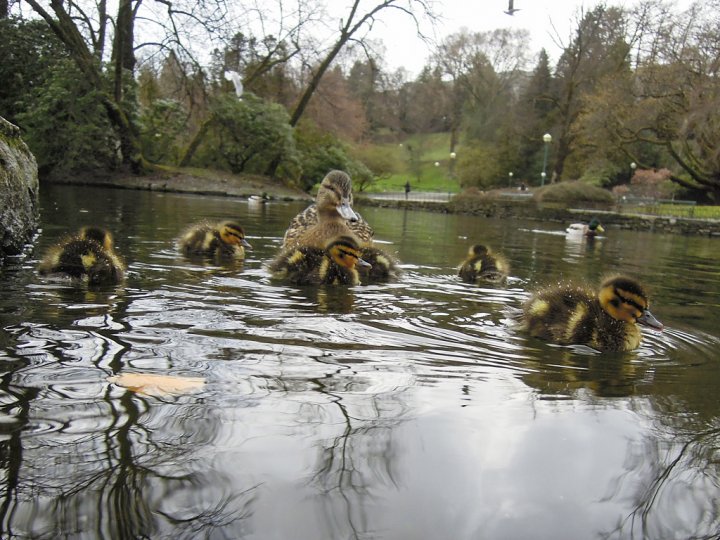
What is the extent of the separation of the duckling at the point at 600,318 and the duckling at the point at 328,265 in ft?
5.64

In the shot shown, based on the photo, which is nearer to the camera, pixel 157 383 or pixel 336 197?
pixel 157 383

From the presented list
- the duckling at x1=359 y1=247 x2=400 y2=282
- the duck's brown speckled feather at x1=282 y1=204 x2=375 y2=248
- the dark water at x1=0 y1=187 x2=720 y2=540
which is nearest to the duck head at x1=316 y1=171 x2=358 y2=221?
the duck's brown speckled feather at x1=282 y1=204 x2=375 y2=248

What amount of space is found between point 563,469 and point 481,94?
55.0 metres

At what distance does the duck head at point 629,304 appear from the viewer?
3426 millimetres

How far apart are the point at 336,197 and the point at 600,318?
133 inches

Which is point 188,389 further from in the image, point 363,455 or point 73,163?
point 73,163

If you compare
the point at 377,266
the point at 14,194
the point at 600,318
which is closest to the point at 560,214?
the point at 377,266

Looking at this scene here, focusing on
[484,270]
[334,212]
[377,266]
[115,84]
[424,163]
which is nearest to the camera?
[377,266]

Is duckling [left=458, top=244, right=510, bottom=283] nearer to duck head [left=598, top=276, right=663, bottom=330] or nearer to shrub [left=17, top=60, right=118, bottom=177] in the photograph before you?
duck head [left=598, top=276, right=663, bottom=330]

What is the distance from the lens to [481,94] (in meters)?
53.7

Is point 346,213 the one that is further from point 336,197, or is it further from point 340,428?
point 340,428

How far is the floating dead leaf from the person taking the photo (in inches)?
85.7

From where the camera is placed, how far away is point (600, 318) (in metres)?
3.45

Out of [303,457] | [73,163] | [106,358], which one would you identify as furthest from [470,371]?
[73,163]
